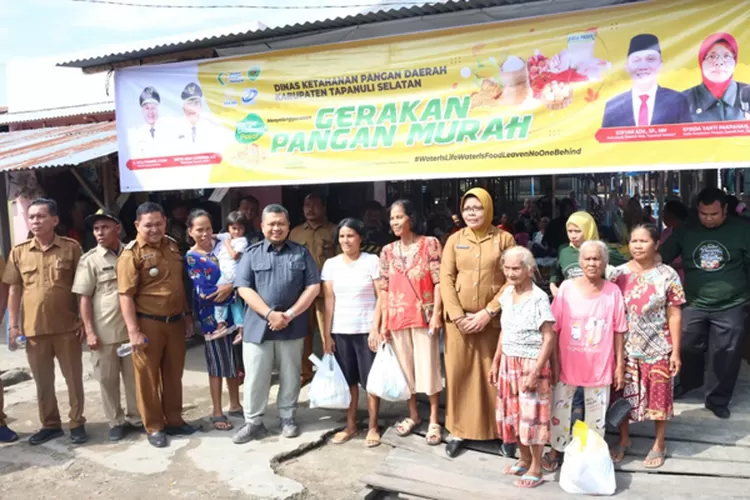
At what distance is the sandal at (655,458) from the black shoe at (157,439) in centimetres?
318

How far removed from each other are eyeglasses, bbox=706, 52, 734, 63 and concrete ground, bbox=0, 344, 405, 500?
3.27 meters

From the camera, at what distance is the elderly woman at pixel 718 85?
3.81 m

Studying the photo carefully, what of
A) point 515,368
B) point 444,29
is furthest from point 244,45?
point 515,368

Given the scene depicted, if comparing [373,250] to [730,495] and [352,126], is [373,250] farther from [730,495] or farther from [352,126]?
[730,495]

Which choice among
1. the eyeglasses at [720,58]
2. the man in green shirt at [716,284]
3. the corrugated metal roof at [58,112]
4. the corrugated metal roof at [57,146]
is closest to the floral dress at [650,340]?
the man in green shirt at [716,284]

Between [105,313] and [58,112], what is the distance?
309 inches

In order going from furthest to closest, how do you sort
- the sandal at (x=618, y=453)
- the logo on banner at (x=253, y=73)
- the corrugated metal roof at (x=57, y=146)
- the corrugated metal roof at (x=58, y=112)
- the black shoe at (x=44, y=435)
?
the corrugated metal roof at (x=58, y=112), the corrugated metal roof at (x=57, y=146), the logo on banner at (x=253, y=73), the black shoe at (x=44, y=435), the sandal at (x=618, y=453)

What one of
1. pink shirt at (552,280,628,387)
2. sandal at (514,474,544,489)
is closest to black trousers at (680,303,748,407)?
pink shirt at (552,280,628,387)

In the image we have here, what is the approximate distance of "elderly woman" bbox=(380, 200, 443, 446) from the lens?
13.5 feet

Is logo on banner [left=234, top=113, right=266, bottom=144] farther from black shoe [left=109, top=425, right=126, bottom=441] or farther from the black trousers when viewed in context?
Result: the black trousers

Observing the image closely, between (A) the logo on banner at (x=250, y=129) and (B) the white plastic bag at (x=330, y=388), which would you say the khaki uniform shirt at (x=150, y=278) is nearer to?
(B) the white plastic bag at (x=330, y=388)

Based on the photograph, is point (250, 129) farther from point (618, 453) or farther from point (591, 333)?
point (618, 453)

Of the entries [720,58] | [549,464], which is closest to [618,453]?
[549,464]

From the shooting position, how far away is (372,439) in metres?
4.31
